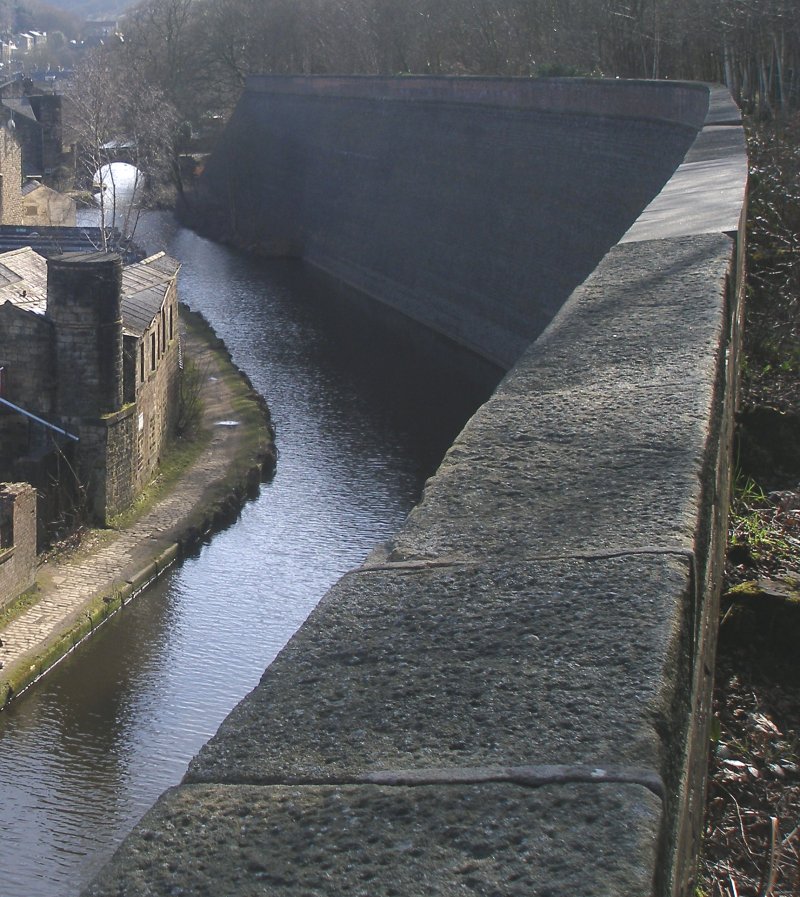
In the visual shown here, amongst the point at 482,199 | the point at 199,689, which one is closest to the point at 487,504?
the point at 199,689

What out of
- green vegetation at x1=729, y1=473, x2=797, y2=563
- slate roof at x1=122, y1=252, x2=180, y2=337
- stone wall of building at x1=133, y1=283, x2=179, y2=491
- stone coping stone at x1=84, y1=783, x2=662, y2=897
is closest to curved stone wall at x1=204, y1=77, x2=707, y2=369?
stone wall of building at x1=133, y1=283, x2=179, y2=491

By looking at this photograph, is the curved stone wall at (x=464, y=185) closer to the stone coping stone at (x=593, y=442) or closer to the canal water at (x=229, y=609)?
the canal water at (x=229, y=609)

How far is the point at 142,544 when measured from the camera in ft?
54.5

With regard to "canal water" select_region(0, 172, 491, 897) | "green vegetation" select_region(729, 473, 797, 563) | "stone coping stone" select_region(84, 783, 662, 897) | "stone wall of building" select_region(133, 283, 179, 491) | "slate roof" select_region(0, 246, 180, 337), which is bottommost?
"canal water" select_region(0, 172, 491, 897)

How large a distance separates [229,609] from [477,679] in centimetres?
1355

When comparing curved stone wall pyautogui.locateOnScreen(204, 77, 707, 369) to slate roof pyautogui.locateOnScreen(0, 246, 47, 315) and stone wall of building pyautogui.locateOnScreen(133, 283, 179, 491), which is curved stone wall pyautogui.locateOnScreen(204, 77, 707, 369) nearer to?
stone wall of building pyautogui.locateOnScreen(133, 283, 179, 491)

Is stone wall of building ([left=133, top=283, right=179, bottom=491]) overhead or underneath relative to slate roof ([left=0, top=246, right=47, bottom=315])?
underneath

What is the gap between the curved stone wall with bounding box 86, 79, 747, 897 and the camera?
1.36 metres


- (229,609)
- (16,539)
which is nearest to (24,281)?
(16,539)

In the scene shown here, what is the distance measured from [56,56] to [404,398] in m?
121

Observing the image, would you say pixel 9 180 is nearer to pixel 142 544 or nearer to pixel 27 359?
pixel 27 359

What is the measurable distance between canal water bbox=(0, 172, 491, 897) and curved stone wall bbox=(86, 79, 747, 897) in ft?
27.7

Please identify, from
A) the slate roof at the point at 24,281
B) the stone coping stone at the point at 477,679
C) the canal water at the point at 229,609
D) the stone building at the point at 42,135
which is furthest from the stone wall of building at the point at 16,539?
the stone building at the point at 42,135

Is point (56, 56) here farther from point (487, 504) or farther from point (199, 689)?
point (487, 504)
